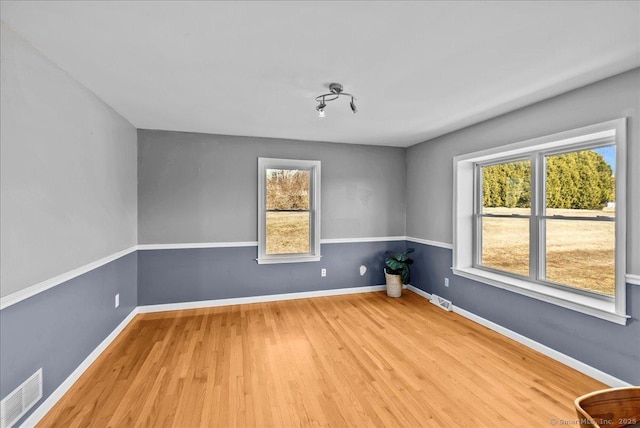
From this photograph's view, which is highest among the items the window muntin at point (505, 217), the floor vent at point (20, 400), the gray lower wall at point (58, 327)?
the window muntin at point (505, 217)

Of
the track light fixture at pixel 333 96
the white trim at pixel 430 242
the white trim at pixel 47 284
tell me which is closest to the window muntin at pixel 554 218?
the white trim at pixel 430 242

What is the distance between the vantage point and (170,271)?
3.88m

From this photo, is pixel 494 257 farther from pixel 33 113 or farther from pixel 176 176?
pixel 33 113

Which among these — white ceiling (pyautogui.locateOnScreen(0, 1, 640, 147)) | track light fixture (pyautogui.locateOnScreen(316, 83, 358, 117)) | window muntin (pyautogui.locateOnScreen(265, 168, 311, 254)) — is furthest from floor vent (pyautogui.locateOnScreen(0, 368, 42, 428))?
track light fixture (pyautogui.locateOnScreen(316, 83, 358, 117))

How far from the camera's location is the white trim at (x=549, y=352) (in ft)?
7.44

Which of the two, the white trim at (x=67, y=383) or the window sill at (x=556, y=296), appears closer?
the white trim at (x=67, y=383)

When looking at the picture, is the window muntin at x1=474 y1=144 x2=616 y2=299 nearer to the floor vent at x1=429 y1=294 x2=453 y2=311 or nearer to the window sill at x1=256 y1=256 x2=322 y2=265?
the floor vent at x1=429 y1=294 x2=453 y2=311

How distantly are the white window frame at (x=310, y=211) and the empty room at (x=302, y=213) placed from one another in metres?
0.03

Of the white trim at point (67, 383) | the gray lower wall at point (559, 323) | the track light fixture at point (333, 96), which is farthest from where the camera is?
the track light fixture at point (333, 96)

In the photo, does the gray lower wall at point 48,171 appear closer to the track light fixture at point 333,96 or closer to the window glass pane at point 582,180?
the track light fixture at point 333,96

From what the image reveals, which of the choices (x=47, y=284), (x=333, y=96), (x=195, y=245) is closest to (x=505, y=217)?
(x=333, y=96)

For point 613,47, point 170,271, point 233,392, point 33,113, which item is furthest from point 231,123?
point 613,47

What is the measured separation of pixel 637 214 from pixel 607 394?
1807 millimetres

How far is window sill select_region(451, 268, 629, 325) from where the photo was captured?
228 cm
